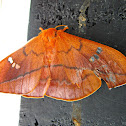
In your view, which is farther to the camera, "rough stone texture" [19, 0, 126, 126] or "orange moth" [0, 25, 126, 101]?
"rough stone texture" [19, 0, 126, 126]

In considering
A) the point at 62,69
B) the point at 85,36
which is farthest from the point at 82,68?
the point at 85,36

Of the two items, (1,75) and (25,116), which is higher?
(1,75)

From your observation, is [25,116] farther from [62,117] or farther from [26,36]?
[26,36]

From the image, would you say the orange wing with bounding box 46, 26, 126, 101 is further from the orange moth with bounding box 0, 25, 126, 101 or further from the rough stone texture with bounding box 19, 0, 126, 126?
the rough stone texture with bounding box 19, 0, 126, 126

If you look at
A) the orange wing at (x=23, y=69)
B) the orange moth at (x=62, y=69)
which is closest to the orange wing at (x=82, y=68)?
the orange moth at (x=62, y=69)

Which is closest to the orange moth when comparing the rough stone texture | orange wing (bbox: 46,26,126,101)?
orange wing (bbox: 46,26,126,101)

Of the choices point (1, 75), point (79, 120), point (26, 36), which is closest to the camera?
point (1, 75)

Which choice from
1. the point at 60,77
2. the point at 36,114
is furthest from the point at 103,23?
the point at 36,114
